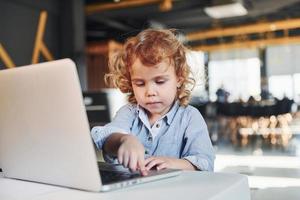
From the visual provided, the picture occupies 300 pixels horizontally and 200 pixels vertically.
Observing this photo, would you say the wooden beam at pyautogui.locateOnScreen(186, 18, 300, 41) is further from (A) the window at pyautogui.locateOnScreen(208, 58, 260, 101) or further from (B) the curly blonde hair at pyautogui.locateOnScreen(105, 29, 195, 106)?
(B) the curly blonde hair at pyautogui.locateOnScreen(105, 29, 195, 106)

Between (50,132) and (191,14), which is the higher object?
(191,14)

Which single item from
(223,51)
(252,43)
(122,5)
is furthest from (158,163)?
(223,51)

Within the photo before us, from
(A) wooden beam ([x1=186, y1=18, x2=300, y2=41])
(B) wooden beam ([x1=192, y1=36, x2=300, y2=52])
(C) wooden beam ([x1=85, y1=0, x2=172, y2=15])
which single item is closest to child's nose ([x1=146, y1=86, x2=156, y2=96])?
(C) wooden beam ([x1=85, y1=0, x2=172, y2=15])

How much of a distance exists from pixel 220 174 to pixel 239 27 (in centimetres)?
740

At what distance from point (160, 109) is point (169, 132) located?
0.08m

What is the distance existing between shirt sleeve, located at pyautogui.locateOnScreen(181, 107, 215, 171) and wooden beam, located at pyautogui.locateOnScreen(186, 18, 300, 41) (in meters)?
5.95

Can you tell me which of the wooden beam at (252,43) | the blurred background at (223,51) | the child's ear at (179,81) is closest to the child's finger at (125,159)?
the child's ear at (179,81)

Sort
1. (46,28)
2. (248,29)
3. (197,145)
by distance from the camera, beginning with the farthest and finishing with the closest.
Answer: (248,29) → (46,28) → (197,145)

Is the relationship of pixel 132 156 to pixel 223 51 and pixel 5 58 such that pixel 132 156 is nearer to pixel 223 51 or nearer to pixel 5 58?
pixel 5 58

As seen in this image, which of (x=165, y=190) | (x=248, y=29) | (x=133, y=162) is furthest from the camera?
(x=248, y=29)

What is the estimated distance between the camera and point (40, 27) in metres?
5.41

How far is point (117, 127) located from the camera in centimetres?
109

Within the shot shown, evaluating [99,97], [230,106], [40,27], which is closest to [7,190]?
[99,97]

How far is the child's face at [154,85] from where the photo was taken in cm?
108
